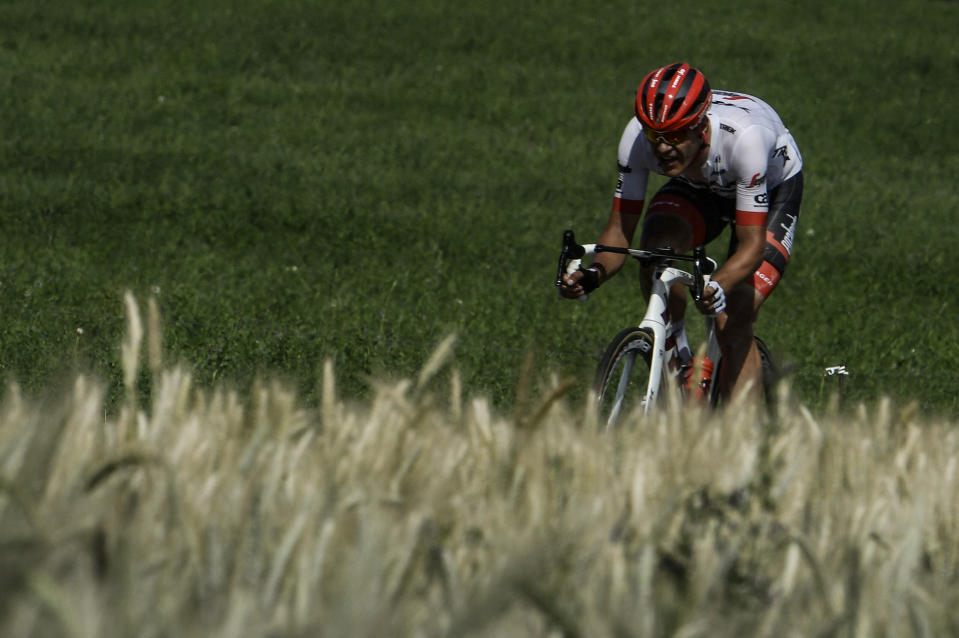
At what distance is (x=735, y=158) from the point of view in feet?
20.5

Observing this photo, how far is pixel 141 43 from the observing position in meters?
21.9

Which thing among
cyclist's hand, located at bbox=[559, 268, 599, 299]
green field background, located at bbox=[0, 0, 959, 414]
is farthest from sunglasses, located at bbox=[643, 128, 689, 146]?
green field background, located at bbox=[0, 0, 959, 414]

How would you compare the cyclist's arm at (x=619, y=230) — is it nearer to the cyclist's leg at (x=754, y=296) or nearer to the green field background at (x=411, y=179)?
the cyclist's leg at (x=754, y=296)

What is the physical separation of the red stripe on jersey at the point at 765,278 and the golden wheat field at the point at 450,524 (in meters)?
3.32

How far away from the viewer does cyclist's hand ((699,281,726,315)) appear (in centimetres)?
582

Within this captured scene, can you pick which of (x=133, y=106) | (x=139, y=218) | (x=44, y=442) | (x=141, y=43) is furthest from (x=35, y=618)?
(x=141, y=43)

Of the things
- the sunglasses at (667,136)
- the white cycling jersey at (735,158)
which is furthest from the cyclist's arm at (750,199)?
the sunglasses at (667,136)

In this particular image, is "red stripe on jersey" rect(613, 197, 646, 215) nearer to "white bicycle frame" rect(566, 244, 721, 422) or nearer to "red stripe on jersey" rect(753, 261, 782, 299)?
"white bicycle frame" rect(566, 244, 721, 422)

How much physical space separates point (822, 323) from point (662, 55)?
14419 millimetres

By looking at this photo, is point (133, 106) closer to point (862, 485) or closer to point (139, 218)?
point (139, 218)

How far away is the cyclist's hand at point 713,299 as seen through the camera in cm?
582

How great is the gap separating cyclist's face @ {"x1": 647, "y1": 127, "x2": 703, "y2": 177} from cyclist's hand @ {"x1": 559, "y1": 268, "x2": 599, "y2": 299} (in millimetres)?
627

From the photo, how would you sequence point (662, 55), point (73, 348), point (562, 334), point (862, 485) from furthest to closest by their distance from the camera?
point (662, 55) < point (562, 334) < point (73, 348) < point (862, 485)

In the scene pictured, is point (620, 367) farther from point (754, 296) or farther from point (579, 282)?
point (754, 296)
